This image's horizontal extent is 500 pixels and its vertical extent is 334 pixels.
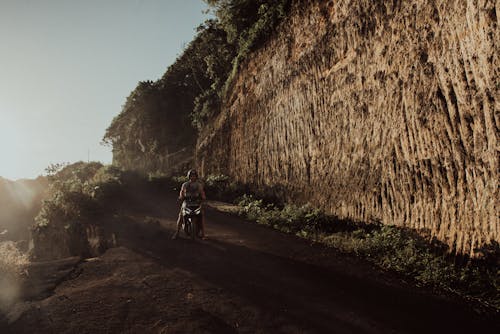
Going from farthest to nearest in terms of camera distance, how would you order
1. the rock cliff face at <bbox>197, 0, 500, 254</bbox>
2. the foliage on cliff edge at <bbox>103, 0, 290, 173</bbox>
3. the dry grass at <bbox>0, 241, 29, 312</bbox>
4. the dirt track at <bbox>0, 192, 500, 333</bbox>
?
the foliage on cliff edge at <bbox>103, 0, 290, 173</bbox>, the rock cliff face at <bbox>197, 0, 500, 254</bbox>, the dry grass at <bbox>0, 241, 29, 312</bbox>, the dirt track at <bbox>0, 192, 500, 333</bbox>

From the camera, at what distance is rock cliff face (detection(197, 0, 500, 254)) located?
18.9 ft

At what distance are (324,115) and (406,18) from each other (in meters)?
3.76

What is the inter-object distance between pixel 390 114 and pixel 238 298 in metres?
6.08

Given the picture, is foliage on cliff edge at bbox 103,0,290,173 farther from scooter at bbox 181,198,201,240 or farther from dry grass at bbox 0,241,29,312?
dry grass at bbox 0,241,29,312

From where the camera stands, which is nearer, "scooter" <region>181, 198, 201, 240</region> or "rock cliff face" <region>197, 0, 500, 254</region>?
"rock cliff face" <region>197, 0, 500, 254</region>

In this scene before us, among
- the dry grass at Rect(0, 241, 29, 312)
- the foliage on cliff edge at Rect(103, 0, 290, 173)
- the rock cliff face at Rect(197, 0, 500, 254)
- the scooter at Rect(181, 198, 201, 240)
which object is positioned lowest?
the dry grass at Rect(0, 241, 29, 312)

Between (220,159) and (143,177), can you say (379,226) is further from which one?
(143,177)

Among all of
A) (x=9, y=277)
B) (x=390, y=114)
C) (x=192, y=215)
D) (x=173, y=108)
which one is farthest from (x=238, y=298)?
(x=173, y=108)

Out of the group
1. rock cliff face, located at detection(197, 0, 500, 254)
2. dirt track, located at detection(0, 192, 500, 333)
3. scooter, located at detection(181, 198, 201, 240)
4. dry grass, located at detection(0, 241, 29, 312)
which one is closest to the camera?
dirt track, located at detection(0, 192, 500, 333)

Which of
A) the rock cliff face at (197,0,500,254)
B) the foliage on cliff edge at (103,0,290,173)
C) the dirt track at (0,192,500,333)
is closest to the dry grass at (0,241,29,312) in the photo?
the dirt track at (0,192,500,333)

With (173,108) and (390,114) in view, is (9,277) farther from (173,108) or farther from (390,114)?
(173,108)

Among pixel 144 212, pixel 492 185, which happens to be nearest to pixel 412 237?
pixel 492 185

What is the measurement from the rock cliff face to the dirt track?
2126mm

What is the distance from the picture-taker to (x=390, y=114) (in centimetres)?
805
